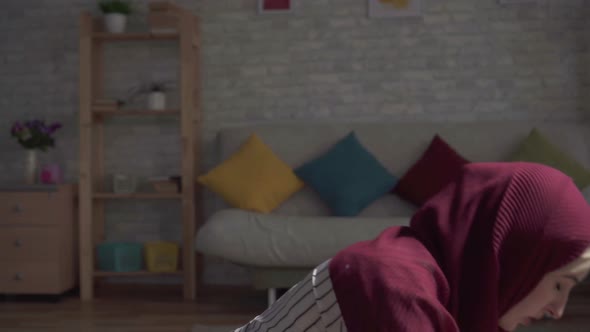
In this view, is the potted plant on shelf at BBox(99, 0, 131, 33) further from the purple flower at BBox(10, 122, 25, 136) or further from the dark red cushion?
the dark red cushion

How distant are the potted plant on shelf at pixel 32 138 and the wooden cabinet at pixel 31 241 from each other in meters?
0.25

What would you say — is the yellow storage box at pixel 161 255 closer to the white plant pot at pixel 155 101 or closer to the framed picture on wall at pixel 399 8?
the white plant pot at pixel 155 101

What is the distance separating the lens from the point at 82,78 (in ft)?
13.4

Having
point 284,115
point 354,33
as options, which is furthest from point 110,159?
point 354,33

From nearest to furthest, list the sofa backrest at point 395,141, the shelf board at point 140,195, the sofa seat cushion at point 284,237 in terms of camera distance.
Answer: the sofa seat cushion at point 284,237
the sofa backrest at point 395,141
the shelf board at point 140,195

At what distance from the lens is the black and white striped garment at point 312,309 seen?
1.09 metres

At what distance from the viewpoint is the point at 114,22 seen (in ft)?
13.5

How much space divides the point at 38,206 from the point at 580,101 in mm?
3621

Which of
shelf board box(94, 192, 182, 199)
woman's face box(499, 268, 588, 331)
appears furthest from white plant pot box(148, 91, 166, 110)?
woman's face box(499, 268, 588, 331)

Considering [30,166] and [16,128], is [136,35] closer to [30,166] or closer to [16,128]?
[16,128]

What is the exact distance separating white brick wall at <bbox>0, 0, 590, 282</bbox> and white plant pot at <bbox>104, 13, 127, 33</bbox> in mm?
244

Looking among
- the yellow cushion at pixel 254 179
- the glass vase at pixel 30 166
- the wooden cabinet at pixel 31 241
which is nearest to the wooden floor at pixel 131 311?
the wooden cabinet at pixel 31 241

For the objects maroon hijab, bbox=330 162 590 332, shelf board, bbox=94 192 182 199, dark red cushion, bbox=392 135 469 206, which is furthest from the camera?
shelf board, bbox=94 192 182 199

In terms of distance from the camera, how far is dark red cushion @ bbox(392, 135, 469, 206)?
12.2ft
